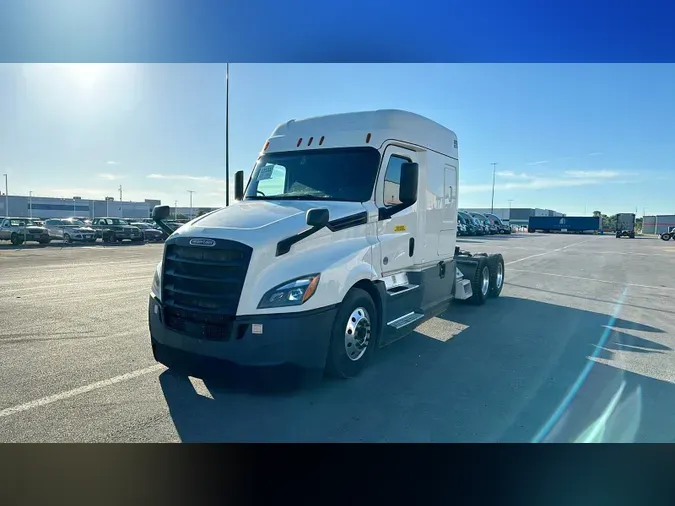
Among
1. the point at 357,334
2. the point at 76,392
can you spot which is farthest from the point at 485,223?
the point at 76,392

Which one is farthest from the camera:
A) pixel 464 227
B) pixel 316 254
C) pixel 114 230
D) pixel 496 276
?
pixel 464 227

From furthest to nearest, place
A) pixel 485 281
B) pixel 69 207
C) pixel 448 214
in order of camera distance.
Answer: pixel 69 207 → pixel 485 281 → pixel 448 214

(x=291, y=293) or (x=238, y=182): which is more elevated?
(x=238, y=182)

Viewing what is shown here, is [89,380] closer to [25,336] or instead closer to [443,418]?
[25,336]

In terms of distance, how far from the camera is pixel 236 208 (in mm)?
4805

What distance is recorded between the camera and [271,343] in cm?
374

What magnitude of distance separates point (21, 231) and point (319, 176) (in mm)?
28018

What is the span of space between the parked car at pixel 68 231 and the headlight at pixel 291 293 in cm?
2960

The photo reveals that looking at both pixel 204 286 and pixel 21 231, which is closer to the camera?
pixel 204 286

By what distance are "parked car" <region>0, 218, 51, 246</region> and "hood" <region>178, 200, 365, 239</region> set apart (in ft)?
90.1

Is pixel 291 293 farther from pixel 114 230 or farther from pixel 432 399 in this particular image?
pixel 114 230

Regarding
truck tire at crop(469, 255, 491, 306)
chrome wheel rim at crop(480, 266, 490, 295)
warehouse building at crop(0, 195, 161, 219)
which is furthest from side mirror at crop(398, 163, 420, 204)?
warehouse building at crop(0, 195, 161, 219)

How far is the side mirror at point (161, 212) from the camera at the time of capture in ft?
16.0
